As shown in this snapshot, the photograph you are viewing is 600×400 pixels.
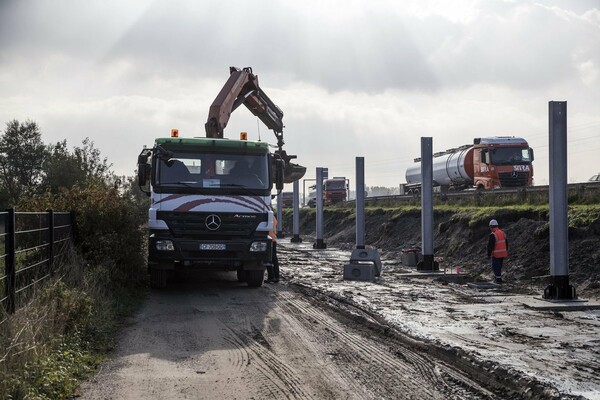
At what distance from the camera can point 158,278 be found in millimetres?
14234

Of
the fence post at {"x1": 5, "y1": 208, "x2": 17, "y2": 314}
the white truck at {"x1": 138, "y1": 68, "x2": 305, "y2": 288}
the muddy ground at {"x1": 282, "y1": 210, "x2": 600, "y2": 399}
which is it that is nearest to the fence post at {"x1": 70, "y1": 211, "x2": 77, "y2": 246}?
the white truck at {"x1": 138, "y1": 68, "x2": 305, "y2": 288}

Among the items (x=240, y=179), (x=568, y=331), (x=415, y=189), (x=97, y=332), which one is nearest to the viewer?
(x=97, y=332)

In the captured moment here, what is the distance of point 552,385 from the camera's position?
6500mm

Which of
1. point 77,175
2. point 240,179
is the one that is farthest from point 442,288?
point 77,175

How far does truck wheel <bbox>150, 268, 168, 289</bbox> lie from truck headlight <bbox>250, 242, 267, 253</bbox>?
6.36 ft

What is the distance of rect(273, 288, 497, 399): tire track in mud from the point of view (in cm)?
652

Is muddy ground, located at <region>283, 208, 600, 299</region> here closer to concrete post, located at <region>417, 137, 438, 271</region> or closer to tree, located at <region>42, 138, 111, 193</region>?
concrete post, located at <region>417, 137, 438, 271</region>

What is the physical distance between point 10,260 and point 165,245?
516 cm

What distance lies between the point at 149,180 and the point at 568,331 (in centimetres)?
849

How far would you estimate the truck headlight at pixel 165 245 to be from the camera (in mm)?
13391

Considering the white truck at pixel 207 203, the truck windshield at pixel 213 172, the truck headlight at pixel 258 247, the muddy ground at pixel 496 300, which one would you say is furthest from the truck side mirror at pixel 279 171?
the muddy ground at pixel 496 300

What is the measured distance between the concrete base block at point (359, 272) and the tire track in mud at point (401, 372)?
7.64 m

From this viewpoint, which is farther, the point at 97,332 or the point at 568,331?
the point at 568,331

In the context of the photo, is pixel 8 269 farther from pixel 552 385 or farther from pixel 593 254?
pixel 593 254
